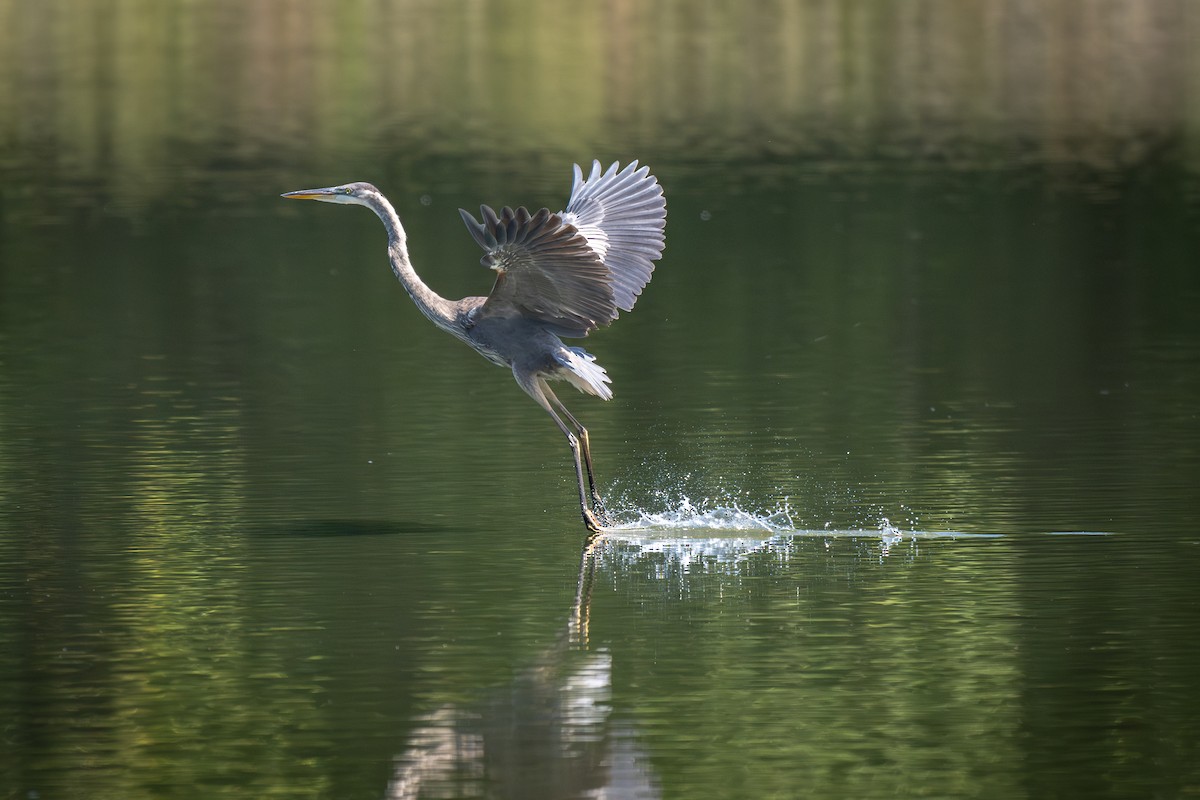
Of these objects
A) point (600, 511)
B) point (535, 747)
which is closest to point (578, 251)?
point (600, 511)

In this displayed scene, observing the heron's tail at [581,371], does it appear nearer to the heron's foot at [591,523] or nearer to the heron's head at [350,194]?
the heron's foot at [591,523]

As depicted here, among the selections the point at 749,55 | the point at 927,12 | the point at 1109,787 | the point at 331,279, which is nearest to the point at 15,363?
the point at 331,279

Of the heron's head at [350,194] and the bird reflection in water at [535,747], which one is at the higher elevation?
the heron's head at [350,194]

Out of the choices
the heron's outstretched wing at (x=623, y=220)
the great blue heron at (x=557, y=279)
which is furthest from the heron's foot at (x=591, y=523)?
the heron's outstretched wing at (x=623, y=220)

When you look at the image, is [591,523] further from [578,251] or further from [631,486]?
[578,251]

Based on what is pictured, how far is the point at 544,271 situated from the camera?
1316 centimetres

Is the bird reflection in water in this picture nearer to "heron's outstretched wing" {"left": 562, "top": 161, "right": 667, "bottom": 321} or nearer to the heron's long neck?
the heron's long neck

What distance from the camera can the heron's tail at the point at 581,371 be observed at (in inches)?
535

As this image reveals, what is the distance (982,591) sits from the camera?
11062 mm

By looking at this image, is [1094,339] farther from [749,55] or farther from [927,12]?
[927,12]

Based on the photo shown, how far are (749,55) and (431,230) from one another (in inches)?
1019

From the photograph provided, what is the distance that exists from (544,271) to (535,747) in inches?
198

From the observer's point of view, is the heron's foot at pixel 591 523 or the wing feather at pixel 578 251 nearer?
the wing feather at pixel 578 251

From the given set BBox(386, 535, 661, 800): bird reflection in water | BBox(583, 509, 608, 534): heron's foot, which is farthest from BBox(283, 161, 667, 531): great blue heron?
BBox(386, 535, 661, 800): bird reflection in water
